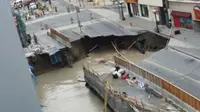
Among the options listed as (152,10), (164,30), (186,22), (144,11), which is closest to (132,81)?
(164,30)

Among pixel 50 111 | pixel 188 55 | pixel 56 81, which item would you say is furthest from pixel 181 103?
pixel 56 81

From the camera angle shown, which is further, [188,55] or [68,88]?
[68,88]

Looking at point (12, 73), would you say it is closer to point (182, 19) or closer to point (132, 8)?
point (182, 19)

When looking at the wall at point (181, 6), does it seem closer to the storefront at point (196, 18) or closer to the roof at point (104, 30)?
the storefront at point (196, 18)

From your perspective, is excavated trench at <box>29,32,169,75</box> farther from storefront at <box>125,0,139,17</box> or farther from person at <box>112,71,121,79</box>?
person at <box>112,71,121,79</box>

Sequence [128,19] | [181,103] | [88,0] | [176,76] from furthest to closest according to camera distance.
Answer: [88,0]
[128,19]
[176,76]
[181,103]

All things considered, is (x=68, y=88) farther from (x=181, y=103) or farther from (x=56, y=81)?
(x=181, y=103)

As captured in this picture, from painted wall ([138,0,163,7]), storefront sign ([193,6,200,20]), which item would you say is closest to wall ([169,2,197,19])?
storefront sign ([193,6,200,20])
